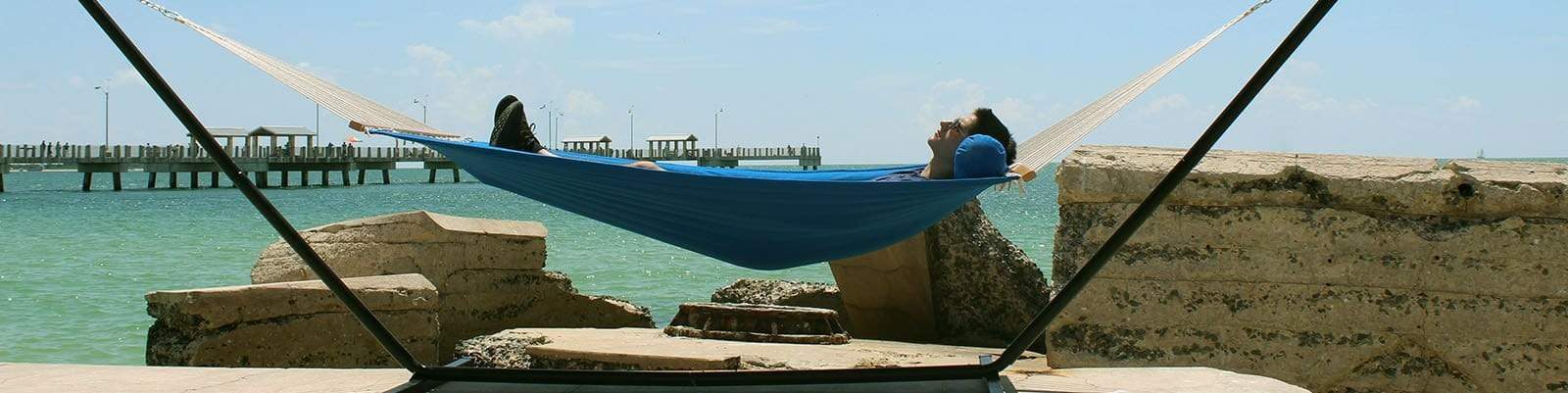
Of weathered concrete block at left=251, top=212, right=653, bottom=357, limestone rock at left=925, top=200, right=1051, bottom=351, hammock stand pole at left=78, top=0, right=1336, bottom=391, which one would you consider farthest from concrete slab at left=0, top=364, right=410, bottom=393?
limestone rock at left=925, top=200, right=1051, bottom=351

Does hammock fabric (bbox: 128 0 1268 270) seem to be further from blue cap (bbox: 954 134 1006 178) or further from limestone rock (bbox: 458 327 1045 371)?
limestone rock (bbox: 458 327 1045 371)

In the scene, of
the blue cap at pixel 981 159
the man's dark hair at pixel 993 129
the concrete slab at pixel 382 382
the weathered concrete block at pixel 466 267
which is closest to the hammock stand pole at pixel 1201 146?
the concrete slab at pixel 382 382

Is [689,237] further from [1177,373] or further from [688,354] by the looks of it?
[1177,373]

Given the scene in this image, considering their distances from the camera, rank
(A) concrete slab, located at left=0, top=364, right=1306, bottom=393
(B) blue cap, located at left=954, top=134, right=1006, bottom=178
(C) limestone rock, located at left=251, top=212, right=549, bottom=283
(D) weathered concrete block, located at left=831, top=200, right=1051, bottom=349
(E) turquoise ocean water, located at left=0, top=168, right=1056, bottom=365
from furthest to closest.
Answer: (E) turquoise ocean water, located at left=0, top=168, right=1056, bottom=365
(C) limestone rock, located at left=251, top=212, right=549, bottom=283
(D) weathered concrete block, located at left=831, top=200, right=1051, bottom=349
(B) blue cap, located at left=954, top=134, right=1006, bottom=178
(A) concrete slab, located at left=0, top=364, right=1306, bottom=393

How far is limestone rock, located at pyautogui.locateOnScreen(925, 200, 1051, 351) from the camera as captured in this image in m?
6.70

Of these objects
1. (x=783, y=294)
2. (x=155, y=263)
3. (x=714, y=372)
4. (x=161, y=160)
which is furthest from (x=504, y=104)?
(x=161, y=160)

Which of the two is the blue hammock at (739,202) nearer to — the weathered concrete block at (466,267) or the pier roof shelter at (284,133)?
the weathered concrete block at (466,267)

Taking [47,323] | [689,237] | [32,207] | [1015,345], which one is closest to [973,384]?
[1015,345]

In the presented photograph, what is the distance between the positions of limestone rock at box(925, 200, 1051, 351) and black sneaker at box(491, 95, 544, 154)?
2.81 m

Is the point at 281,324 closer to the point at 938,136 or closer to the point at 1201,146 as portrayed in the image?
the point at 938,136

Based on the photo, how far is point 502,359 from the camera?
5.24 meters

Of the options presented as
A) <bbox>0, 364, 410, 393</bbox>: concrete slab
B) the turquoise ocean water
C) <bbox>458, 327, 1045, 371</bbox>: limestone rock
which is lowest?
the turquoise ocean water

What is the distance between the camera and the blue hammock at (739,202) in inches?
141

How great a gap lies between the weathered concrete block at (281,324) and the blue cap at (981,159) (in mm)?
2945
